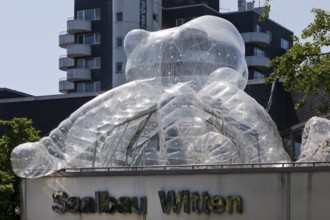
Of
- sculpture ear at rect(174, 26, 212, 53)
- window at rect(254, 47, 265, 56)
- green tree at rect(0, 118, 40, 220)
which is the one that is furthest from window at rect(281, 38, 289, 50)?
sculpture ear at rect(174, 26, 212, 53)

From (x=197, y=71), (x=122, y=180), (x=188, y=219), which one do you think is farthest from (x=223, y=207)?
(x=197, y=71)

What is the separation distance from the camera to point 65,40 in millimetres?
83938

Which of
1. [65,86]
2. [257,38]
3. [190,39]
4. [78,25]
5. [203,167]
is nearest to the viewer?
[203,167]

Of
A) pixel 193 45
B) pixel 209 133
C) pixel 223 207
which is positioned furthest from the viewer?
pixel 193 45

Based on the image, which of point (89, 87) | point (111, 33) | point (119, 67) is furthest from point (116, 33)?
point (89, 87)

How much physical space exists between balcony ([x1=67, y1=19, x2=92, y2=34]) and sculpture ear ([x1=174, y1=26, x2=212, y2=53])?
174 ft

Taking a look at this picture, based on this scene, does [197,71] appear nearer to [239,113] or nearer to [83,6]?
[239,113]

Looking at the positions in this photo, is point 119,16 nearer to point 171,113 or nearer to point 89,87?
point 89,87

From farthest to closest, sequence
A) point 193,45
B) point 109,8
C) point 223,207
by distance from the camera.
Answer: point 109,8 → point 193,45 → point 223,207

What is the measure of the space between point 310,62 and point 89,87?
55.5 meters

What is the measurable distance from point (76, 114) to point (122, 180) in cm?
277

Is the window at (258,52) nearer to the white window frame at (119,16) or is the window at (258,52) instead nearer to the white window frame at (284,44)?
the white window frame at (284,44)

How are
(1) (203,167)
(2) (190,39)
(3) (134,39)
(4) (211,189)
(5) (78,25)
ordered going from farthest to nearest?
(5) (78,25) < (3) (134,39) < (2) (190,39) < (1) (203,167) < (4) (211,189)

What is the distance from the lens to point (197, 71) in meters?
28.7
